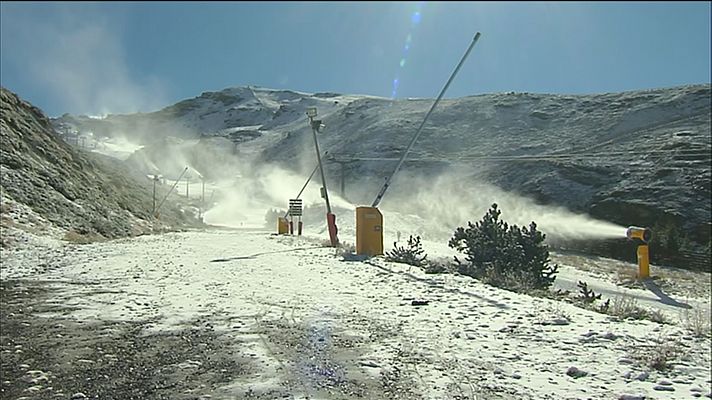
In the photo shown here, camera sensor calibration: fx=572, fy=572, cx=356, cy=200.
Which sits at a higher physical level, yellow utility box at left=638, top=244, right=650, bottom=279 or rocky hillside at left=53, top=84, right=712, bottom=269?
rocky hillside at left=53, top=84, right=712, bottom=269

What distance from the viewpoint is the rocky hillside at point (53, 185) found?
74.6ft

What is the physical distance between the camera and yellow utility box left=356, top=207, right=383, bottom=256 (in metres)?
16.8

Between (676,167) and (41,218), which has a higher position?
(676,167)

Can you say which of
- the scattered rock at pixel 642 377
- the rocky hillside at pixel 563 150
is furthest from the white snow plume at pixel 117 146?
the scattered rock at pixel 642 377

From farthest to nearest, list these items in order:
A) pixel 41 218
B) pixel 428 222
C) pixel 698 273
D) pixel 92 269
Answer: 1. pixel 428 222
2. pixel 698 273
3. pixel 41 218
4. pixel 92 269

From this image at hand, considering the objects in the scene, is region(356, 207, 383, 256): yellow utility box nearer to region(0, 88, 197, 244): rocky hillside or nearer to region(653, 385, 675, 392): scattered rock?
region(0, 88, 197, 244): rocky hillside

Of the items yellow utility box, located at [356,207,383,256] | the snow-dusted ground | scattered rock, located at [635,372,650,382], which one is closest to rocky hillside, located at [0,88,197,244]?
the snow-dusted ground

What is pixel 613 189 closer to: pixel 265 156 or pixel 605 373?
pixel 605 373

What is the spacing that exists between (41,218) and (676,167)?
46.7m

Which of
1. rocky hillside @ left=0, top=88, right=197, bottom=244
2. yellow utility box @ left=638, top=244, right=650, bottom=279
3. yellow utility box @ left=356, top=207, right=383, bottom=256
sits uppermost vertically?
rocky hillside @ left=0, top=88, right=197, bottom=244

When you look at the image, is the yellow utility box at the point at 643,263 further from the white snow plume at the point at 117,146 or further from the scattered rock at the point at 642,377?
the white snow plume at the point at 117,146

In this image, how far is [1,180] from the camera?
74.0 ft

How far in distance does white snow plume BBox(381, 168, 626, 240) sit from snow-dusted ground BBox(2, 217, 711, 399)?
2829 centimetres

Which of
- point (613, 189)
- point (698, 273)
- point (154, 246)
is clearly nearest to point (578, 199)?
point (613, 189)
